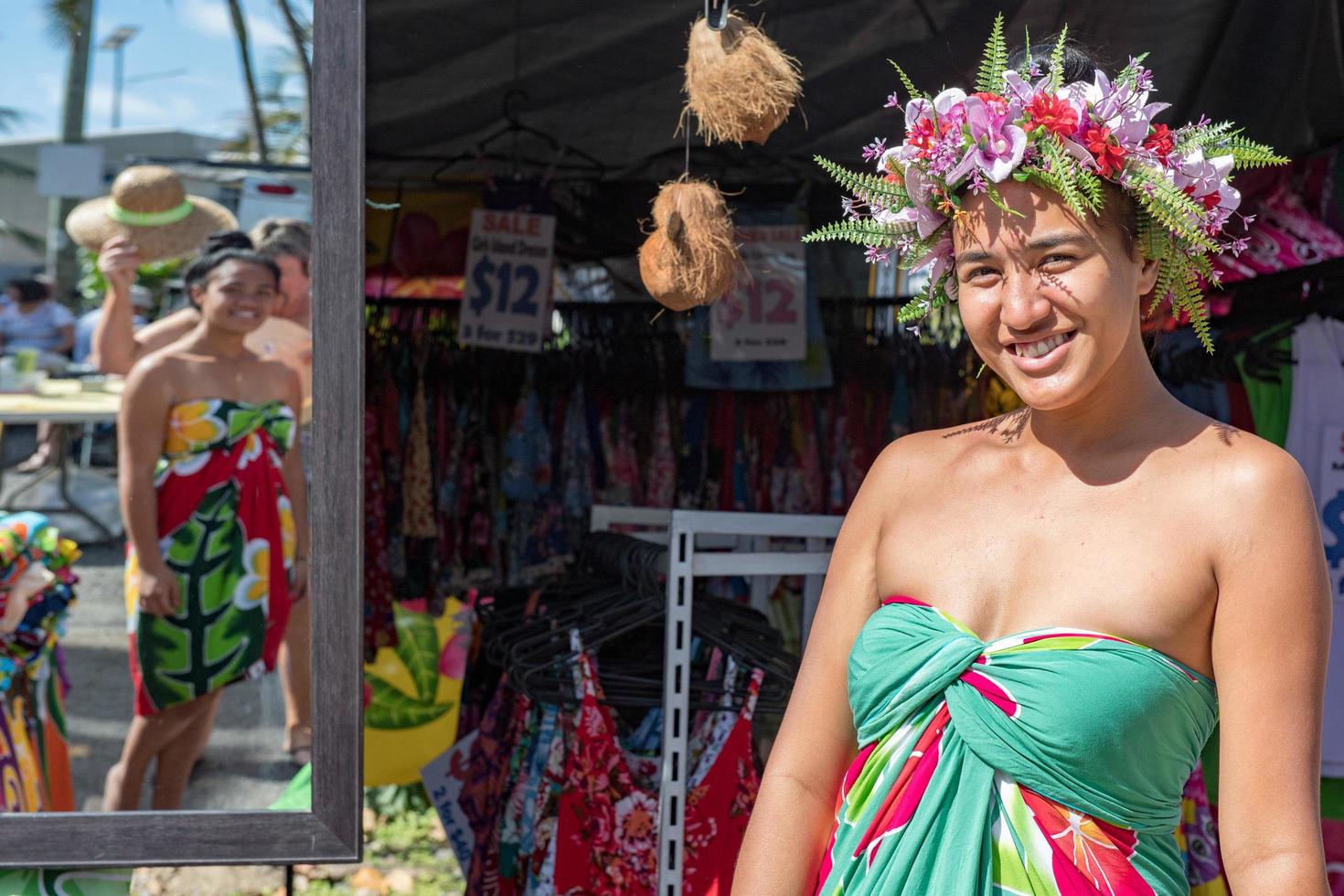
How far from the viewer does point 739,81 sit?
2.37 metres

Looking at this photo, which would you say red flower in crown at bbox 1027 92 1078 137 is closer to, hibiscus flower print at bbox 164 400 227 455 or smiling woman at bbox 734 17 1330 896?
smiling woman at bbox 734 17 1330 896

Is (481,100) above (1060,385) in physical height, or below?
above

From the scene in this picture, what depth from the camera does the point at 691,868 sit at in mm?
2799

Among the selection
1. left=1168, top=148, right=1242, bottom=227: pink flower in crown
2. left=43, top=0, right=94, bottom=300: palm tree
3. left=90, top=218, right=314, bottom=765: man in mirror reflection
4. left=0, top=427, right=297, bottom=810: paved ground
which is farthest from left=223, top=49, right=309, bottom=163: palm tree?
left=1168, top=148, right=1242, bottom=227: pink flower in crown

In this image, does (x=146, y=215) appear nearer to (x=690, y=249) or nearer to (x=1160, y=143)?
(x=690, y=249)

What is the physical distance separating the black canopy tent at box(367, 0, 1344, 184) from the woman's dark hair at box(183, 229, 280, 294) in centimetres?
129

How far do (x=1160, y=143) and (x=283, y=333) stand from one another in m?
1.69

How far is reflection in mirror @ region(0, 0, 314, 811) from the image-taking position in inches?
100

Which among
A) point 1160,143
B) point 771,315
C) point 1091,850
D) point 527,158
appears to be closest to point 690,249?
point 1160,143

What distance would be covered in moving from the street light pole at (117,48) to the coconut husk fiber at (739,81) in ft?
3.77

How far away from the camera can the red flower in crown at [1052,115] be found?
1597 millimetres

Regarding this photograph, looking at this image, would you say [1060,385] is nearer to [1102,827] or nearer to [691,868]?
[1102,827]

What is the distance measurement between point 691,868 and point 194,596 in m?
1.22

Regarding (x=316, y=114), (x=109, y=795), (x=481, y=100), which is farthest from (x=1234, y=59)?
(x=109, y=795)
